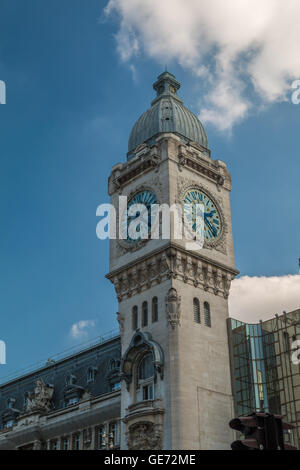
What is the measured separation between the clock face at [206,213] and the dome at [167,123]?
745 cm

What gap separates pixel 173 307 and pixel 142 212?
1179 cm

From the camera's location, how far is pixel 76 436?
232ft

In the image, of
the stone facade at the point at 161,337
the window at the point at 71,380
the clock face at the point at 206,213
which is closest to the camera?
the stone facade at the point at 161,337

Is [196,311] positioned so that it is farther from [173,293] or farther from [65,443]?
[65,443]

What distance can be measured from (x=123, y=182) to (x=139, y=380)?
22.0m

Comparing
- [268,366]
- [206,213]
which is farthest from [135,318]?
[268,366]

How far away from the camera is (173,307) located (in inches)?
2356

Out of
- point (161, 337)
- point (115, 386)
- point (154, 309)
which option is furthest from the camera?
point (115, 386)

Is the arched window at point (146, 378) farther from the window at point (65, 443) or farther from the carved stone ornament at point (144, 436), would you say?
the window at point (65, 443)

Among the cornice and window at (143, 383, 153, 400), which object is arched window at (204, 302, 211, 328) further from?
window at (143, 383, 153, 400)

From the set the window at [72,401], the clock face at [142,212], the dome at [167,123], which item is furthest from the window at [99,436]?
the dome at [167,123]

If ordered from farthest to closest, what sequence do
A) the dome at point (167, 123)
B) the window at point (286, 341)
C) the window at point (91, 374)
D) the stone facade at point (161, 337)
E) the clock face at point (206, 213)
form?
the window at point (91, 374), the dome at point (167, 123), the clock face at point (206, 213), the window at point (286, 341), the stone facade at point (161, 337)

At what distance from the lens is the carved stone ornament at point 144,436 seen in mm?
55478
